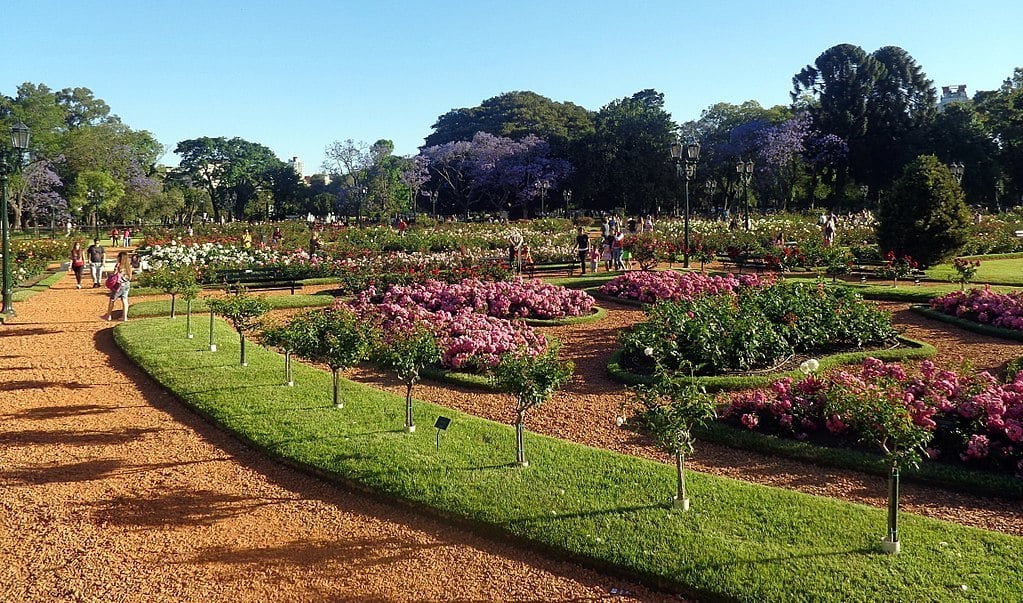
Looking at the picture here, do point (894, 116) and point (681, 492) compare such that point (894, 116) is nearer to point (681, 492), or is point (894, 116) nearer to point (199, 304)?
point (199, 304)

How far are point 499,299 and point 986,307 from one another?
8339 mm

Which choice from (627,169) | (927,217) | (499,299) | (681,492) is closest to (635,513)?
(681,492)

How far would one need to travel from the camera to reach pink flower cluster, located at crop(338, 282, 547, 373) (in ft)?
33.7

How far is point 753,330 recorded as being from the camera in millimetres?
9922

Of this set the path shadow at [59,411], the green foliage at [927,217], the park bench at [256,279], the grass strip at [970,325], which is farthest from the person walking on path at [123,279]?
the green foliage at [927,217]

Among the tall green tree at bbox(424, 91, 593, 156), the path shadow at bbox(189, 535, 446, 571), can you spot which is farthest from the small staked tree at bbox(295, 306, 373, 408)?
the tall green tree at bbox(424, 91, 593, 156)

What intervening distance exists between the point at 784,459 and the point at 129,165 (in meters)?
63.7

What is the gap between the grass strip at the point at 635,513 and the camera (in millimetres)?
4699

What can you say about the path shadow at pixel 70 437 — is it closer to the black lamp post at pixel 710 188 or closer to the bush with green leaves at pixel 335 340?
the bush with green leaves at pixel 335 340

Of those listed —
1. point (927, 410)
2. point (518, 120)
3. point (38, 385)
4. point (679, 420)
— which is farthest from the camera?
point (518, 120)

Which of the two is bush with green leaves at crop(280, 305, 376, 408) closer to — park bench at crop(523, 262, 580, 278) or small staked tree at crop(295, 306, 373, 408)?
small staked tree at crop(295, 306, 373, 408)

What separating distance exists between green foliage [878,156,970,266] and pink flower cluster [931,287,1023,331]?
22.4ft

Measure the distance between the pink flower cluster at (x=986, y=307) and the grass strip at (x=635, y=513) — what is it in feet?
27.7

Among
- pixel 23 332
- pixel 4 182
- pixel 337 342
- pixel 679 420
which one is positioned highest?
pixel 4 182
